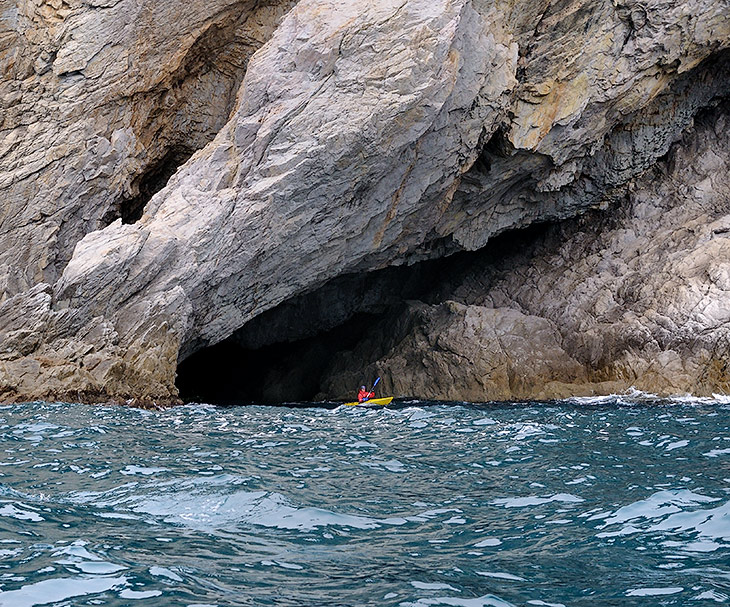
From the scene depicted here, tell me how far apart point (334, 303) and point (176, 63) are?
32.1ft

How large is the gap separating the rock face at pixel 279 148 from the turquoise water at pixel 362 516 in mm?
4832

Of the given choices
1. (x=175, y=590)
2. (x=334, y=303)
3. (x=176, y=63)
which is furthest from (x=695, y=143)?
(x=175, y=590)

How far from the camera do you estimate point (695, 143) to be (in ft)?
72.8

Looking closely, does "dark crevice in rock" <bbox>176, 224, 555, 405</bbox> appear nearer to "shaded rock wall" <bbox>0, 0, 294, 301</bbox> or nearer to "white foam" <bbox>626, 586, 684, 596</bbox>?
"shaded rock wall" <bbox>0, 0, 294, 301</bbox>

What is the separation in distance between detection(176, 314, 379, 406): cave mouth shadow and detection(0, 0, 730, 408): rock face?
6634 millimetres

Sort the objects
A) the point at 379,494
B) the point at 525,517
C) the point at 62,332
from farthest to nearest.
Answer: the point at 62,332 → the point at 379,494 → the point at 525,517

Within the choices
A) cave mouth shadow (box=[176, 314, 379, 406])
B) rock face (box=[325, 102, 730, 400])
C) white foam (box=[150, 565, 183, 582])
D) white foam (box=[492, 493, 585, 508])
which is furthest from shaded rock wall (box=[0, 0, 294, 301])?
white foam (box=[150, 565, 183, 582])

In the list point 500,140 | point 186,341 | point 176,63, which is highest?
point 176,63

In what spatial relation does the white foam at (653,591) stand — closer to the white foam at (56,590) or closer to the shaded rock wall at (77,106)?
the white foam at (56,590)

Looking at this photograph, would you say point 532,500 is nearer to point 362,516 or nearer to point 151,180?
point 362,516

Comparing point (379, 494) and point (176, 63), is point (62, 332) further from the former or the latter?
point (379, 494)

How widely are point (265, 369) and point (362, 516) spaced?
21482 mm

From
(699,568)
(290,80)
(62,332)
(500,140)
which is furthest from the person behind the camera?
(500,140)

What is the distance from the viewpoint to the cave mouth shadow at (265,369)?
26375 millimetres
